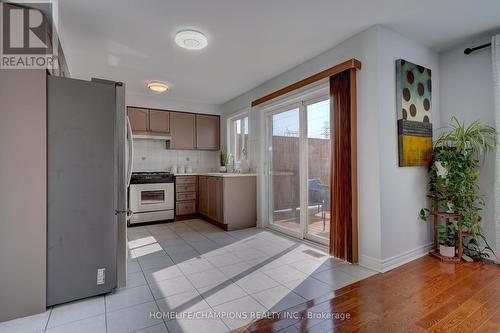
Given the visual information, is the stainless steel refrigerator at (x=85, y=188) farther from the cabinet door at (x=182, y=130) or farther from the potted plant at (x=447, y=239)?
the potted plant at (x=447, y=239)

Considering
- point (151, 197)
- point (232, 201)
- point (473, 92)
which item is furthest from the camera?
point (151, 197)

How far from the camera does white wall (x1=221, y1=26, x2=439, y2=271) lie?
253 cm

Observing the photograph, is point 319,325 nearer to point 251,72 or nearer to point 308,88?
point 308,88

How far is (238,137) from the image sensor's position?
536cm

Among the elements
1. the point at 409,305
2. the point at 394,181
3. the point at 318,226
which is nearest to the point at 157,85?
A: the point at 318,226

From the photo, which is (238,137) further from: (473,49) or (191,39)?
(473,49)

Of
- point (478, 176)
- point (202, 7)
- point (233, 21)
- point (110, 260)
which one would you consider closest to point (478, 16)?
point (478, 176)

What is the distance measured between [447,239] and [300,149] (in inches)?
81.3

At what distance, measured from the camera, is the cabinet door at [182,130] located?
5268 mm

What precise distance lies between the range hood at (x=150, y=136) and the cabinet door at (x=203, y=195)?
3.64 feet

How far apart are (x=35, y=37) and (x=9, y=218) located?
1400 mm

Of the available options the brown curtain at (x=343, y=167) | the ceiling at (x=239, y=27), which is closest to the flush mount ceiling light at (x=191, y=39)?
the ceiling at (x=239, y=27)

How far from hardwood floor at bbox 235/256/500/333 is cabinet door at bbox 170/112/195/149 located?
4.24 m

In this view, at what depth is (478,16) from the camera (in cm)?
241
